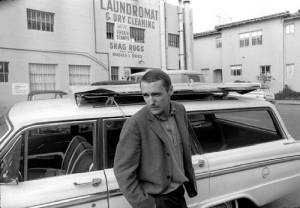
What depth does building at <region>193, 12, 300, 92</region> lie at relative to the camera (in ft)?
99.3

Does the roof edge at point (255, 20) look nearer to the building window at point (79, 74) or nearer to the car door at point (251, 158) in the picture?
the building window at point (79, 74)

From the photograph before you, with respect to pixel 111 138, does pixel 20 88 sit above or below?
above

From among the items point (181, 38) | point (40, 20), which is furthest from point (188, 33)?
point (40, 20)

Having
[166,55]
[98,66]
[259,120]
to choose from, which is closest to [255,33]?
[166,55]

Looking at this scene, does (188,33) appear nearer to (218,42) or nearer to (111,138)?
(218,42)

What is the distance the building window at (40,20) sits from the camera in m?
17.5

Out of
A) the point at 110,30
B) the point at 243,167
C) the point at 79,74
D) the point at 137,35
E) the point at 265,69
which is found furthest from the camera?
the point at 265,69

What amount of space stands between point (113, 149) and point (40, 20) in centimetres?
1622

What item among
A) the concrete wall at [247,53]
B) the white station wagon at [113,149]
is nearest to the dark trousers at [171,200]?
the white station wagon at [113,149]

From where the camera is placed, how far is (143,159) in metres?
2.45

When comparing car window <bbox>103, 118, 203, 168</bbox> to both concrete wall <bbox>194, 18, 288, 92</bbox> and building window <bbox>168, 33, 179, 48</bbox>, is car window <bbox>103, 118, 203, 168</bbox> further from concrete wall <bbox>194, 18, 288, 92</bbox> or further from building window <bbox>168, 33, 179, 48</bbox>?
concrete wall <bbox>194, 18, 288, 92</bbox>

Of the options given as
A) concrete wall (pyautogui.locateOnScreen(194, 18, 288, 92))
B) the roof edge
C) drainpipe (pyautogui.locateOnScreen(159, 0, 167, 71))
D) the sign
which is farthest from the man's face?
the roof edge

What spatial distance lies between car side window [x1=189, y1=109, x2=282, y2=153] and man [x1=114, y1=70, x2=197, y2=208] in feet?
3.63

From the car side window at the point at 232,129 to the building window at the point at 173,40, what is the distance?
2117cm
